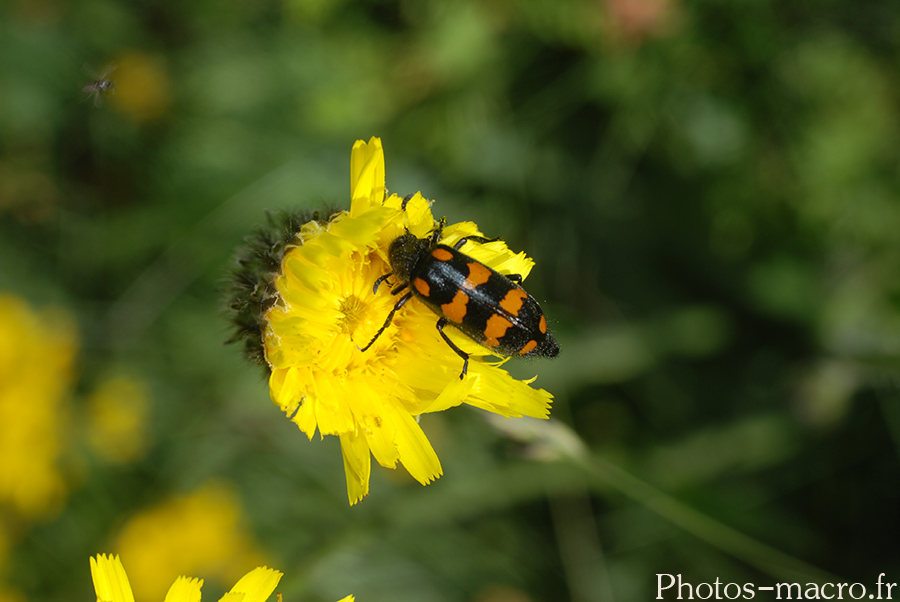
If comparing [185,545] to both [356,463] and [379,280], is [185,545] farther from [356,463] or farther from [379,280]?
[379,280]

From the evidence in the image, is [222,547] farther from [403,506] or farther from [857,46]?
[857,46]

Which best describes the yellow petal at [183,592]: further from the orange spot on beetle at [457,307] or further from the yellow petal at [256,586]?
the orange spot on beetle at [457,307]

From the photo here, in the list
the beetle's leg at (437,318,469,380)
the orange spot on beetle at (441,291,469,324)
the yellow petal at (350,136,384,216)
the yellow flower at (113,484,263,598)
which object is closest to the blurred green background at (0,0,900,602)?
the yellow flower at (113,484,263,598)

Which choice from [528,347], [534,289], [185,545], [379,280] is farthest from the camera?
[534,289]

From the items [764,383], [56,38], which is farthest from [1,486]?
[764,383]

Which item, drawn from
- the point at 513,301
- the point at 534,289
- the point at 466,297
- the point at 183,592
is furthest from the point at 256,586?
the point at 534,289

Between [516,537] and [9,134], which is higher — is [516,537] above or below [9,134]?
below

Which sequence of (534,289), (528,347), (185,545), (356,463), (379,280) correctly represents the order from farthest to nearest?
(534,289)
(185,545)
(379,280)
(528,347)
(356,463)

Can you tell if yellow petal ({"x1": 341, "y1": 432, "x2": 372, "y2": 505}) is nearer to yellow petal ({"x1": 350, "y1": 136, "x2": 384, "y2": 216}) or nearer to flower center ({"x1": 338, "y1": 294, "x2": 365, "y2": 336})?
flower center ({"x1": 338, "y1": 294, "x2": 365, "y2": 336})

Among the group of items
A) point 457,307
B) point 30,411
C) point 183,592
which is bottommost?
point 183,592
